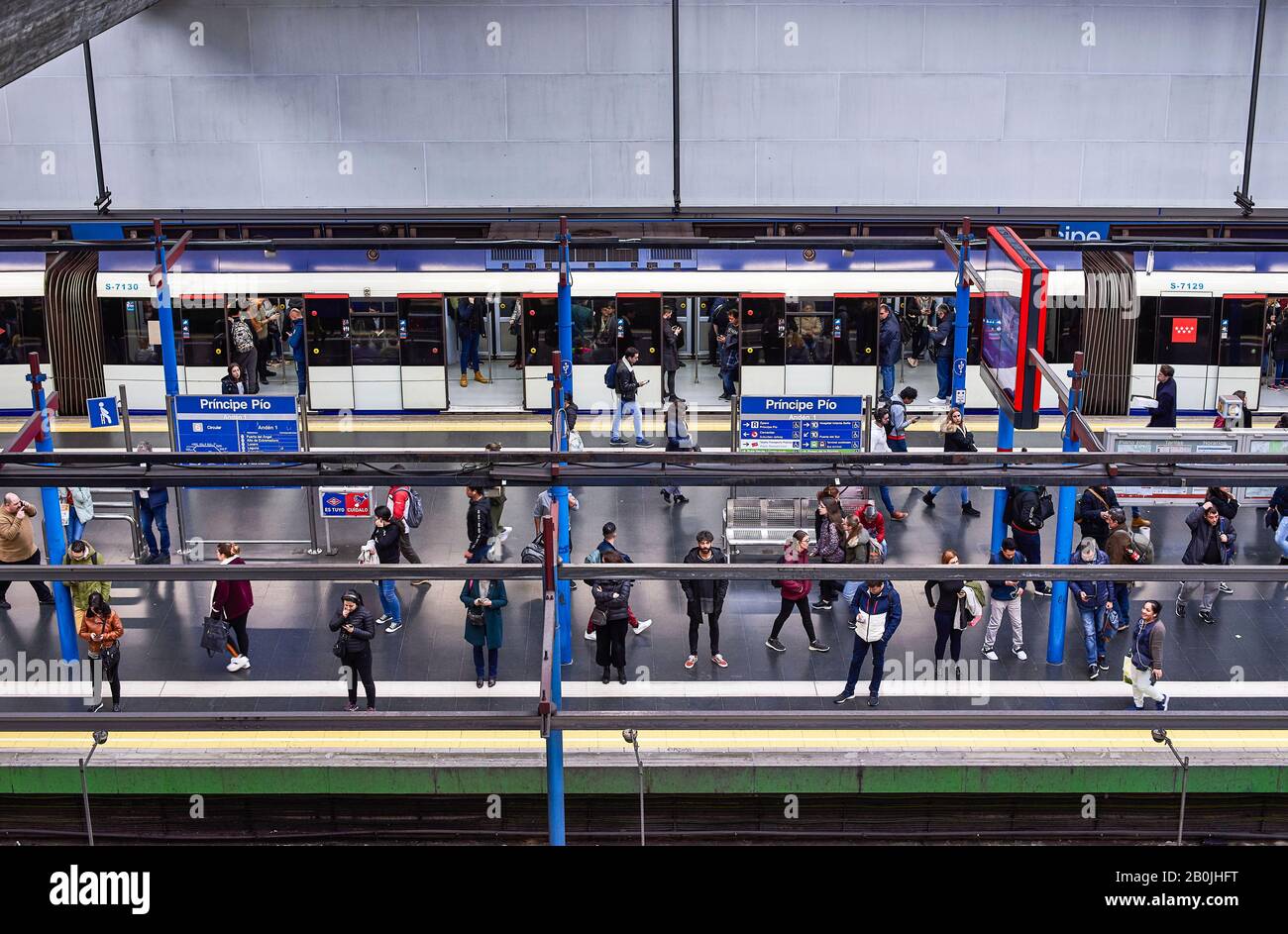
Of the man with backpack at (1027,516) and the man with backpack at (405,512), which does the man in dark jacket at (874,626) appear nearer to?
the man with backpack at (1027,516)

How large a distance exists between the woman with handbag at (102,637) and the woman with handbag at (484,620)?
123 inches

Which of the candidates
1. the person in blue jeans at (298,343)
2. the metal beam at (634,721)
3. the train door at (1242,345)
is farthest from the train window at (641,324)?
the metal beam at (634,721)

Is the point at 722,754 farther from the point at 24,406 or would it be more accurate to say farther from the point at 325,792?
the point at 24,406

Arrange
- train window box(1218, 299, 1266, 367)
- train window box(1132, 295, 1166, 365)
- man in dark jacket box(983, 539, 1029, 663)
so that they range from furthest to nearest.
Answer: train window box(1132, 295, 1166, 365) → train window box(1218, 299, 1266, 367) → man in dark jacket box(983, 539, 1029, 663)

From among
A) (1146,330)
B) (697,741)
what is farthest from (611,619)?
(1146,330)

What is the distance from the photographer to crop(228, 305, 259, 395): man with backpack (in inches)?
880

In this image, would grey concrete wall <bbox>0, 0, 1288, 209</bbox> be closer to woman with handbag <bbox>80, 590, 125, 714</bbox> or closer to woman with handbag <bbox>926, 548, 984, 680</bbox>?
woman with handbag <bbox>926, 548, 984, 680</bbox>

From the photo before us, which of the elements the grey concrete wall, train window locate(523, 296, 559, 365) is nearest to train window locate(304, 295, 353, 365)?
the grey concrete wall

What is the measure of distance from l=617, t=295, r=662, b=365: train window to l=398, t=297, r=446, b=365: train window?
10.3ft

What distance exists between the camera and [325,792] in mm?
11312
